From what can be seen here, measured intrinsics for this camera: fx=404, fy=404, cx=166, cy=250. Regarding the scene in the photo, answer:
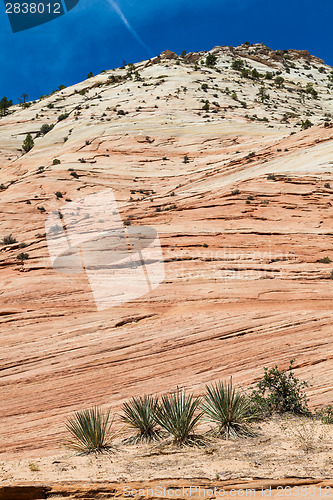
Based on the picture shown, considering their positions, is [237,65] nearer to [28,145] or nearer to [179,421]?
[28,145]

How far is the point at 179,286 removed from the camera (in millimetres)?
12961

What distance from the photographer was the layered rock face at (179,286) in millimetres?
9766

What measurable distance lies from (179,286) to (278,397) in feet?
17.0

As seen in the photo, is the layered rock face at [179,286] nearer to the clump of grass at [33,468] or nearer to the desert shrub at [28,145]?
the clump of grass at [33,468]

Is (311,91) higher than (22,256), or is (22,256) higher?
(311,91)

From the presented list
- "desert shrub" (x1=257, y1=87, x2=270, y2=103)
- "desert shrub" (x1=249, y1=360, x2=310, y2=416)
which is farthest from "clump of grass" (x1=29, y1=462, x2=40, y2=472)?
"desert shrub" (x1=257, y1=87, x2=270, y2=103)

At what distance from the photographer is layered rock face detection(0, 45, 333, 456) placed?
977cm

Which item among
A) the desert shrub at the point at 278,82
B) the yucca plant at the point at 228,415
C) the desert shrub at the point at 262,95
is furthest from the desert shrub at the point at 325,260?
the desert shrub at the point at 278,82

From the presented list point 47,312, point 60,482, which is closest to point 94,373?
point 47,312

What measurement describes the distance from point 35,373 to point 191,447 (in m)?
5.06

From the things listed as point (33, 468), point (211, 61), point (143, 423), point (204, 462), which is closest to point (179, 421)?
point (143, 423)

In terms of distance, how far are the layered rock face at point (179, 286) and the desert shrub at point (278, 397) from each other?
758 millimetres

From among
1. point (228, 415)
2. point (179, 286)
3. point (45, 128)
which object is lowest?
point (228, 415)

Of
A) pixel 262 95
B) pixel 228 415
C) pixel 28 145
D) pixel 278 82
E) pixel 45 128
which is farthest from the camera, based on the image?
pixel 278 82
